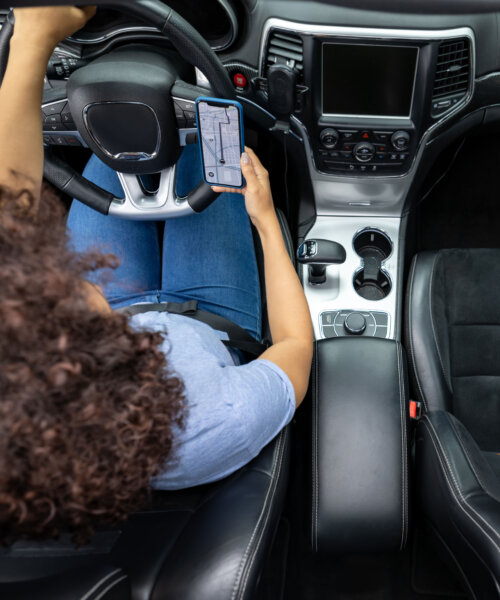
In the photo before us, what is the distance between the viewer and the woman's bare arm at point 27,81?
83cm

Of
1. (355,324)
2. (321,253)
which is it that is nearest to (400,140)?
(321,253)

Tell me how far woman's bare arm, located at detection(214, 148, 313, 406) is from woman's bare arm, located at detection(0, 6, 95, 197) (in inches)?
14.6

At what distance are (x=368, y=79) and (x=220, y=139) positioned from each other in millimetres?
374

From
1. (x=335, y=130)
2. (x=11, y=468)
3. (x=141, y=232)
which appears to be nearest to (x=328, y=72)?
(x=335, y=130)

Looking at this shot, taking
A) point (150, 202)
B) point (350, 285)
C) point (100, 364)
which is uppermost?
point (150, 202)

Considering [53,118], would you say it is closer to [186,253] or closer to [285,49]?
[186,253]

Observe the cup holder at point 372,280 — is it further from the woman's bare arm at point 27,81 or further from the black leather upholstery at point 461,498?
the woman's bare arm at point 27,81

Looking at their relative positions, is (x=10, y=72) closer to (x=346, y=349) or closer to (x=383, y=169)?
(x=346, y=349)

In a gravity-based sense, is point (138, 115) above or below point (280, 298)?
above

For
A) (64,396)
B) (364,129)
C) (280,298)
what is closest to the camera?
(64,396)

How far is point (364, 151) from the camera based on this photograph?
1.25m

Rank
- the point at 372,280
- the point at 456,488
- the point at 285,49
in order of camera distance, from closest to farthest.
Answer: the point at 456,488, the point at 285,49, the point at 372,280

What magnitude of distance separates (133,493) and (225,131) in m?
0.69

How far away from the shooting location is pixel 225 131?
0.97 m
